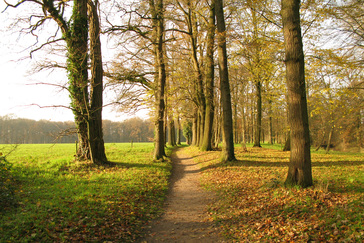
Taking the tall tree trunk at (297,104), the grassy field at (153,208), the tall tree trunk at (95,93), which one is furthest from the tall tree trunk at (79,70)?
the tall tree trunk at (297,104)

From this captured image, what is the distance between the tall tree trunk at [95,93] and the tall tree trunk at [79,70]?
1.18 feet

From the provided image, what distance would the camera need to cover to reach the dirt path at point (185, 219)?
16.3 ft

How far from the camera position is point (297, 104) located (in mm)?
6324

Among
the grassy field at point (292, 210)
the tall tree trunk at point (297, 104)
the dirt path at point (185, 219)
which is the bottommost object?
the dirt path at point (185, 219)

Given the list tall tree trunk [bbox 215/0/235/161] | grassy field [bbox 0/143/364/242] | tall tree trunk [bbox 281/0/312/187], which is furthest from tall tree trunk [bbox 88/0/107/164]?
tall tree trunk [bbox 281/0/312/187]

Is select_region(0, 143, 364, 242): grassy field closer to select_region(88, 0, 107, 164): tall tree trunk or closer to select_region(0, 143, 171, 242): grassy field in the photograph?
select_region(0, 143, 171, 242): grassy field

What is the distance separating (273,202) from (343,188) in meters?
2.10

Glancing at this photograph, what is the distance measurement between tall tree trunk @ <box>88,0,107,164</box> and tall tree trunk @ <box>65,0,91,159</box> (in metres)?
0.36

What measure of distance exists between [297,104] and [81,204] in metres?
6.69

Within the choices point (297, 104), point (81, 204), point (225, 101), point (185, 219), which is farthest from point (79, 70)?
point (297, 104)

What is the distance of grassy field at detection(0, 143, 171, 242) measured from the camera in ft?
14.1

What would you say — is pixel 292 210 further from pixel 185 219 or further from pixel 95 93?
pixel 95 93

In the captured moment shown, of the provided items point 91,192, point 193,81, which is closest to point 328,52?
point 193,81

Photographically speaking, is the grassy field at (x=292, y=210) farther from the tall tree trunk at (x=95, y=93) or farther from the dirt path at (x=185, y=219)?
the tall tree trunk at (x=95, y=93)
